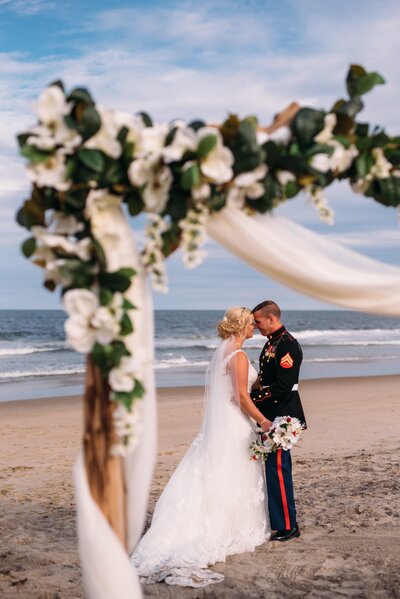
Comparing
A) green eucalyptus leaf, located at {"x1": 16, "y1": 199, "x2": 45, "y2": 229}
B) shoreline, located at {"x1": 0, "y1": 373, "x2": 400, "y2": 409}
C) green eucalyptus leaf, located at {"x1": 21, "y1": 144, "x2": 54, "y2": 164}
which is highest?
green eucalyptus leaf, located at {"x1": 21, "y1": 144, "x2": 54, "y2": 164}

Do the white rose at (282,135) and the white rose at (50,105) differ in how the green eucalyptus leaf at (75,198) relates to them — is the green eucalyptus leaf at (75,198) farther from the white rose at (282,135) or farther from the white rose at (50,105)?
the white rose at (282,135)

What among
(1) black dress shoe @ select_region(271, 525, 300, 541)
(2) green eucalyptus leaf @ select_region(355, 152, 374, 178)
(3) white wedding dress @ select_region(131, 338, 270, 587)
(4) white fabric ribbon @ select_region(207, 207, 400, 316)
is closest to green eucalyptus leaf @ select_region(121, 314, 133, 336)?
(4) white fabric ribbon @ select_region(207, 207, 400, 316)

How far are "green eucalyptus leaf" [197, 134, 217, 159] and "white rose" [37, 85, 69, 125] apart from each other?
0.56m

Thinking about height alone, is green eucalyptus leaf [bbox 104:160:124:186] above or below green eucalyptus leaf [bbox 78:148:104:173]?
below

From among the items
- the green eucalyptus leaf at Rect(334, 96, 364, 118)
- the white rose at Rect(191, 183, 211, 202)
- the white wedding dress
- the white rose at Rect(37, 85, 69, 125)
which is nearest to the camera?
the white rose at Rect(37, 85, 69, 125)

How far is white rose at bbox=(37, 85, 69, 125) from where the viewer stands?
2.90 m

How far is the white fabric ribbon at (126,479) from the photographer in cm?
323

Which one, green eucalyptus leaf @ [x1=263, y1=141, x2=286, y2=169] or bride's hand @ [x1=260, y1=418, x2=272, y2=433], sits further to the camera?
bride's hand @ [x1=260, y1=418, x2=272, y2=433]

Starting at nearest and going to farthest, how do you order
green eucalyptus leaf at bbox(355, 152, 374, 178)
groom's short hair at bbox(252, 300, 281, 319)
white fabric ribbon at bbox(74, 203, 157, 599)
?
white fabric ribbon at bbox(74, 203, 157, 599)
green eucalyptus leaf at bbox(355, 152, 374, 178)
groom's short hair at bbox(252, 300, 281, 319)

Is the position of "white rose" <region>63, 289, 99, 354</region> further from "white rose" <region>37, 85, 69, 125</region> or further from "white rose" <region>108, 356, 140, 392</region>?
"white rose" <region>37, 85, 69, 125</region>

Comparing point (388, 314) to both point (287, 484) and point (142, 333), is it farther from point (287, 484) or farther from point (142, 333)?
point (287, 484)

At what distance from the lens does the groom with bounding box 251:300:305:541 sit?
6020 millimetres

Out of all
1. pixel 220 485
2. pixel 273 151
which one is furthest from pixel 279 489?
pixel 273 151

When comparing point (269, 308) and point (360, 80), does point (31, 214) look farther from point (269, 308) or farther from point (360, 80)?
point (269, 308)
